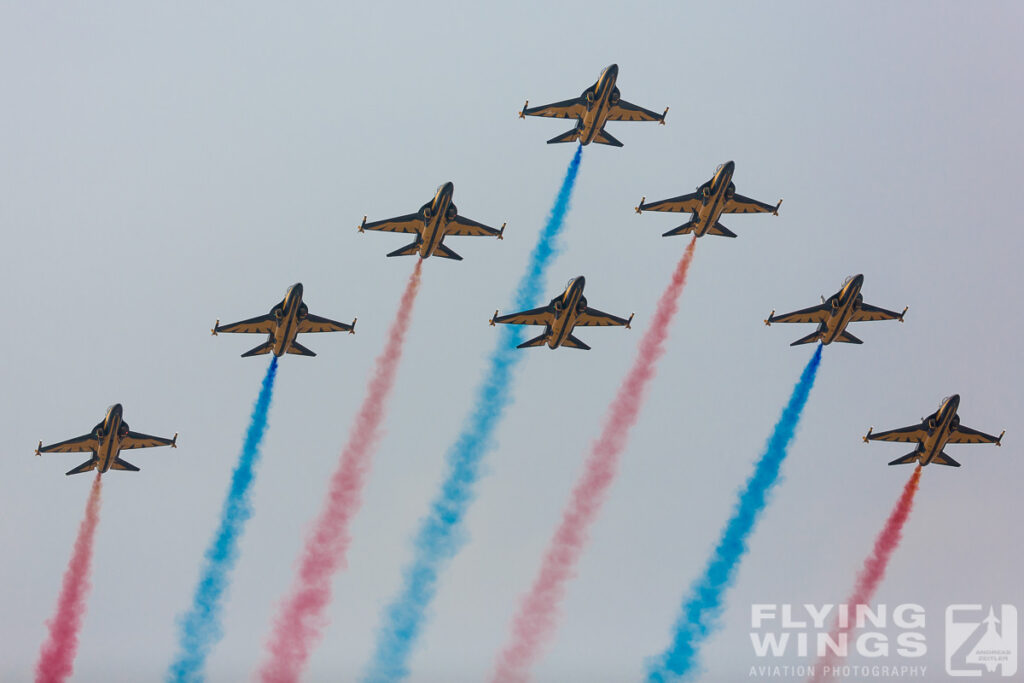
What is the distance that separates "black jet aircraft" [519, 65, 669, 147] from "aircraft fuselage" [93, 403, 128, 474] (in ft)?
109

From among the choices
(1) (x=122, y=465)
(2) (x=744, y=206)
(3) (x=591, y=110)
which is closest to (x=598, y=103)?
(3) (x=591, y=110)

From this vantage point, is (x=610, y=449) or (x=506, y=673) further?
(x=610, y=449)

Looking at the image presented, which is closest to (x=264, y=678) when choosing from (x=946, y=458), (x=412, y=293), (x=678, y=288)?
(x=412, y=293)

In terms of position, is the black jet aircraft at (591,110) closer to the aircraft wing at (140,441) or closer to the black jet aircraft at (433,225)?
the black jet aircraft at (433,225)

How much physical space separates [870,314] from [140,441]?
49.9 metres

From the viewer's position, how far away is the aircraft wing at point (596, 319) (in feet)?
237

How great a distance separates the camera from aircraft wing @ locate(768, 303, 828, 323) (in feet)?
242

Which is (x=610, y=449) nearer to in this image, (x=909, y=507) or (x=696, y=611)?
(x=696, y=611)

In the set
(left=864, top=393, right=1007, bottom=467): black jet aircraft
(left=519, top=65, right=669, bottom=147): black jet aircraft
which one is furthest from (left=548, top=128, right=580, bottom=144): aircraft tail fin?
(left=864, top=393, right=1007, bottom=467): black jet aircraft

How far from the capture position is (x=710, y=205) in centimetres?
7419

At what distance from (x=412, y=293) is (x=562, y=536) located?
62.6 feet

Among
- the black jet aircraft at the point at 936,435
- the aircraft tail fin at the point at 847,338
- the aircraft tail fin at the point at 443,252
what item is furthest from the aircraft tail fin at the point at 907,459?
the aircraft tail fin at the point at 443,252

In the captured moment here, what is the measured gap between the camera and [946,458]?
74.7 m

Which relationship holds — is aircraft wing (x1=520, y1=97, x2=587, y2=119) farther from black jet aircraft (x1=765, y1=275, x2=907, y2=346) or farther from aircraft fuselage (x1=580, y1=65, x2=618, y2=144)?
black jet aircraft (x1=765, y1=275, x2=907, y2=346)
